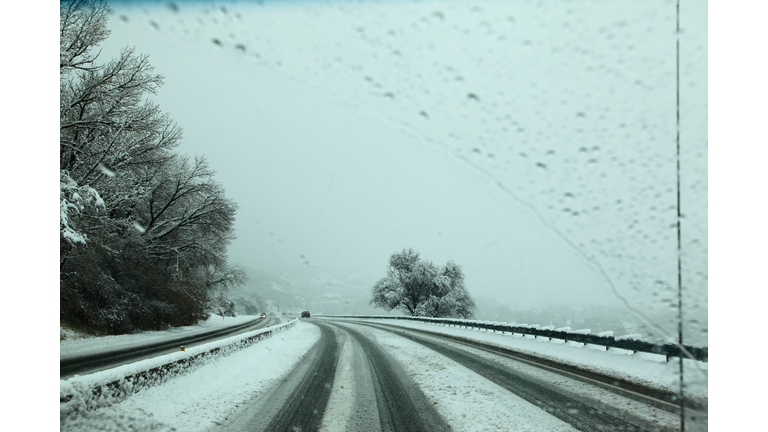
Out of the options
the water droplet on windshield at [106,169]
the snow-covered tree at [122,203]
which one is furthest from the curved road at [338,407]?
the water droplet on windshield at [106,169]

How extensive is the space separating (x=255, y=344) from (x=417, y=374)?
7.22 meters

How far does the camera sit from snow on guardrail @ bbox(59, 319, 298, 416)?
14.4ft

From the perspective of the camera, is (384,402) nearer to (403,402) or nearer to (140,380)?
(403,402)

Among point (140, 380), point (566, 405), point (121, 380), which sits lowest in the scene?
point (566, 405)

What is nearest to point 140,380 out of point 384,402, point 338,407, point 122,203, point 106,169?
point 338,407

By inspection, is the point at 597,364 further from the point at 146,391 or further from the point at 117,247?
the point at 117,247

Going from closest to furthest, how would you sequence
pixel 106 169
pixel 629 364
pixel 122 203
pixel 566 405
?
pixel 566 405 → pixel 629 364 → pixel 106 169 → pixel 122 203

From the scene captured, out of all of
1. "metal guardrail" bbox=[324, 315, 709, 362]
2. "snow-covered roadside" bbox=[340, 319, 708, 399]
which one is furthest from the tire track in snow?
"snow-covered roadside" bbox=[340, 319, 708, 399]

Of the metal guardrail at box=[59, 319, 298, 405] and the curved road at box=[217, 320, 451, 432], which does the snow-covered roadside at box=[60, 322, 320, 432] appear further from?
the curved road at box=[217, 320, 451, 432]

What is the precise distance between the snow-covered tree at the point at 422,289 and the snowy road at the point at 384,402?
130 feet

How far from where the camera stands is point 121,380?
5.16 meters

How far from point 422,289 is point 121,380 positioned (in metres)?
46.7

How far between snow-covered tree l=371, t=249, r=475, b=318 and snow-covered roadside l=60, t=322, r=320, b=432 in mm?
40619
